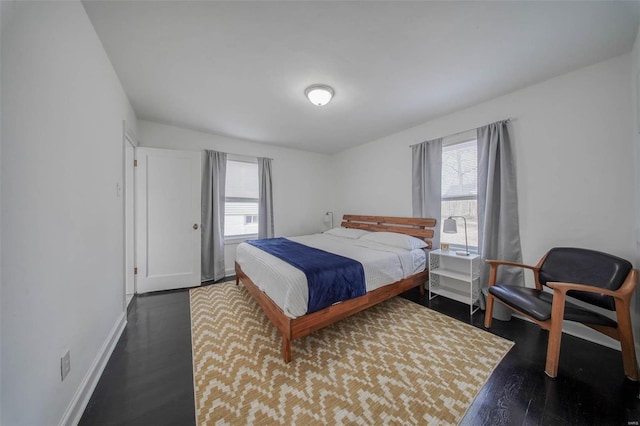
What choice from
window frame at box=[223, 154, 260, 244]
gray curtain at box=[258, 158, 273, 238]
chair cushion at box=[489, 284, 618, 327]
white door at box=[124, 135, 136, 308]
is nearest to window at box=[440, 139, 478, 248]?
chair cushion at box=[489, 284, 618, 327]

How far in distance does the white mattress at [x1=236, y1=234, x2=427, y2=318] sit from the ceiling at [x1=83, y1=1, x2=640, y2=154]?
1.94 meters

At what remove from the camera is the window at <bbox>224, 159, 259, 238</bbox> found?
162 inches

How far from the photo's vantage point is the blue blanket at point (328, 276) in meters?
1.93

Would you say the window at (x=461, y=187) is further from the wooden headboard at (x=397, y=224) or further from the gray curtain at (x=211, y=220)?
the gray curtain at (x=211, y=220)

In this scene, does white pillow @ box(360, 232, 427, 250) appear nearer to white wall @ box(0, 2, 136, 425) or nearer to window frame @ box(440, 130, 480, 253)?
window frame @ box(440, 130, 480, 253)

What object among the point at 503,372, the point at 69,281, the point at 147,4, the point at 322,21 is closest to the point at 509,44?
the point at 322,21

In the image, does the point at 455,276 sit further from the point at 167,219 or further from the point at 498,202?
the point at 167,219

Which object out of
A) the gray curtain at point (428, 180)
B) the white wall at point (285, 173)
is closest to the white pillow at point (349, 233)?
the gray curtain at point (428, 180)

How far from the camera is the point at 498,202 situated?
2.63 m

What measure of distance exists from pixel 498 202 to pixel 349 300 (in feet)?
7.20

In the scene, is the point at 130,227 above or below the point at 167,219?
below

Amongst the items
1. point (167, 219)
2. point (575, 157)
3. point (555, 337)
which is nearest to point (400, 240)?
point (555, 337)

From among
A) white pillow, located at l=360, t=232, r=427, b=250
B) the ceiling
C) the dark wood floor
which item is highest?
the ceiling

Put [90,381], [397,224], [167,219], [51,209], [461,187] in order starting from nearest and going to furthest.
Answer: [51,209]
[90,381]
[461,187]
[167,219]
[397,224]
